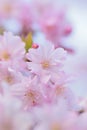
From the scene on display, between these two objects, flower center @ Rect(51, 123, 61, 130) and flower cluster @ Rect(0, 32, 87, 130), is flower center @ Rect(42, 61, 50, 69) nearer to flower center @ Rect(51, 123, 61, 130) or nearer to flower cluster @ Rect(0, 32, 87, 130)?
flower cluster @ Rect(0, 32, 87, 130)

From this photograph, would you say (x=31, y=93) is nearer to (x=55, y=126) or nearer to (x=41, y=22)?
(x=55, y=126)

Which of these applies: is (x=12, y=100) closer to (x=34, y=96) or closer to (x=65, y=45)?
(x=34, y=96)

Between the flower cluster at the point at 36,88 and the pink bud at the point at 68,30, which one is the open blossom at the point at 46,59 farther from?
the pink bud at the point at 68,30

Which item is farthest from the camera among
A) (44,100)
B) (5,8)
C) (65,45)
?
(5,8)

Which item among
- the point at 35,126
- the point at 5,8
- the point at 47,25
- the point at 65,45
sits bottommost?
the point at 35,126

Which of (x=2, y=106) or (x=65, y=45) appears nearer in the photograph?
(x=2, y=106)

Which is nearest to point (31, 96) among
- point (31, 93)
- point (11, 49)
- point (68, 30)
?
point (31, 93)

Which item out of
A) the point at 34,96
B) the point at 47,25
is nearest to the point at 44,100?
the point at 34,96
